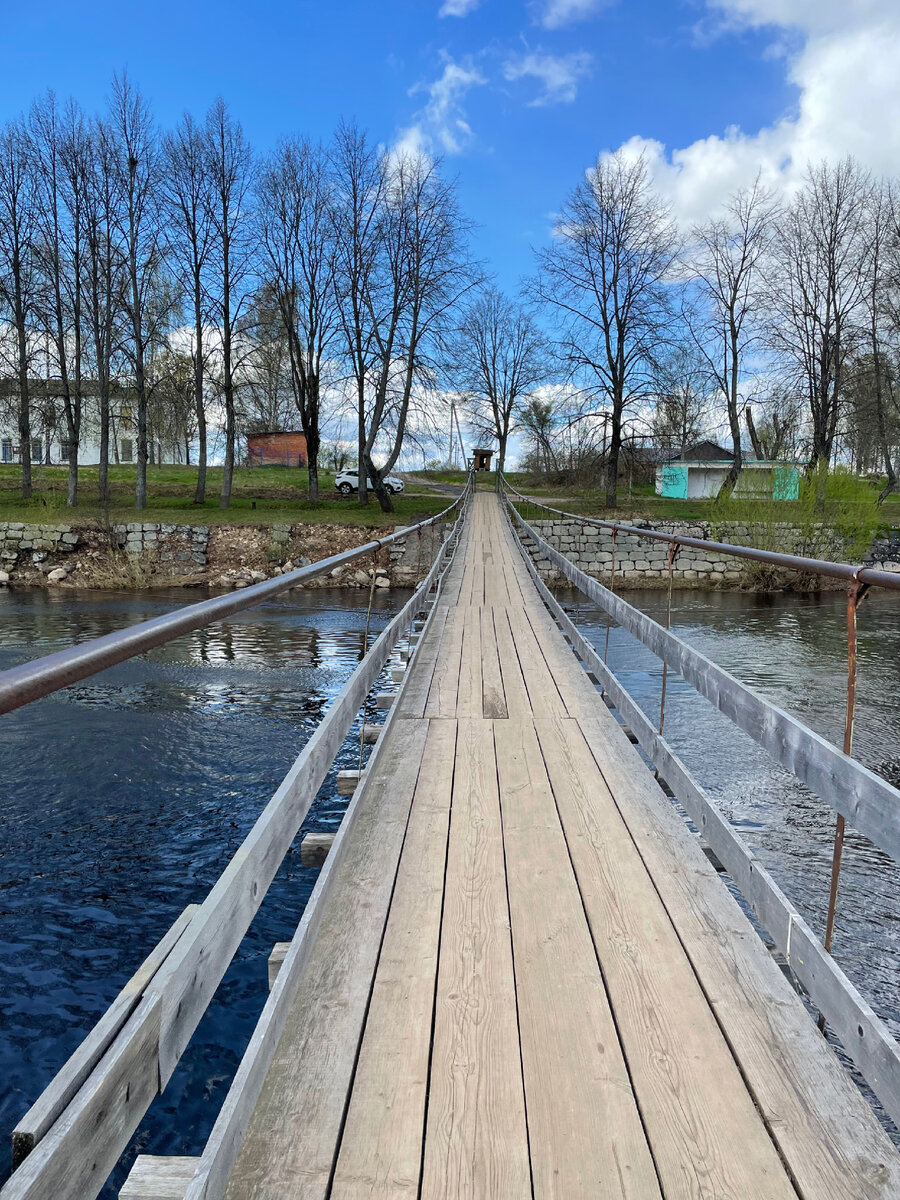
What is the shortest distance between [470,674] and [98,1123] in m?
5.03

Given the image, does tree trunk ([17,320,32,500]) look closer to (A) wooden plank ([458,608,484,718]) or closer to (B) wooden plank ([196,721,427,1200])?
(A) wooden plank ([458,608,484,718])

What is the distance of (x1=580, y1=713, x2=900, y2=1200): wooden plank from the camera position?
1.67 m

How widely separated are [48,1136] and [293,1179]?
1.83 feet

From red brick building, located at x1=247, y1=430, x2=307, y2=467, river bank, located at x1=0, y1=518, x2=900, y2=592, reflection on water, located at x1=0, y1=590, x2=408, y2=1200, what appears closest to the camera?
reflection on water, located at x1=0, y1=590, x2=408, y2=1200

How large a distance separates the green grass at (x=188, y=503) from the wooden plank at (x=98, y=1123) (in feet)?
78.7

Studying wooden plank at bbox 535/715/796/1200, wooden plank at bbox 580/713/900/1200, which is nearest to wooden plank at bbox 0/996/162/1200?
wooden plank at bbox 535/715/796/1200

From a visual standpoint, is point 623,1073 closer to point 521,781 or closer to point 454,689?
point 521,781

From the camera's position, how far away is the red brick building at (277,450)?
4859 centimetres

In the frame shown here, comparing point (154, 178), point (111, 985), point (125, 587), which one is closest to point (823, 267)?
point (154, 178)

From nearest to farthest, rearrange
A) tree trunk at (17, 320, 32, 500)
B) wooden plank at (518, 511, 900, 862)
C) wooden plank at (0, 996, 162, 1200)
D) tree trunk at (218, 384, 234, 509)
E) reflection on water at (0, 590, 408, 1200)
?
wooden plank at (0, 996, 162, 1200) → wooden plank at (518, 511, 900, 862) → reflection on water at (0, 590, 408, 1200) → tree trunk at (218, 384, 234, 509) → tree trunk at (17, 320, 32, 500)

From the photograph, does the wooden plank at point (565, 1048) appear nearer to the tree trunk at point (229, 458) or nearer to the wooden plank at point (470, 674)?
the wooden plank at point (470, 674)

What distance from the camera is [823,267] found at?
3112 centimetres

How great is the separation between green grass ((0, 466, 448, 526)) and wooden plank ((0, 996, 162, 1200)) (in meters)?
24.0

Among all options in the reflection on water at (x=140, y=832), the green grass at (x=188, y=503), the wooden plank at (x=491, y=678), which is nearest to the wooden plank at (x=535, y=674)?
the wooden plank at (x=491, y=678)
